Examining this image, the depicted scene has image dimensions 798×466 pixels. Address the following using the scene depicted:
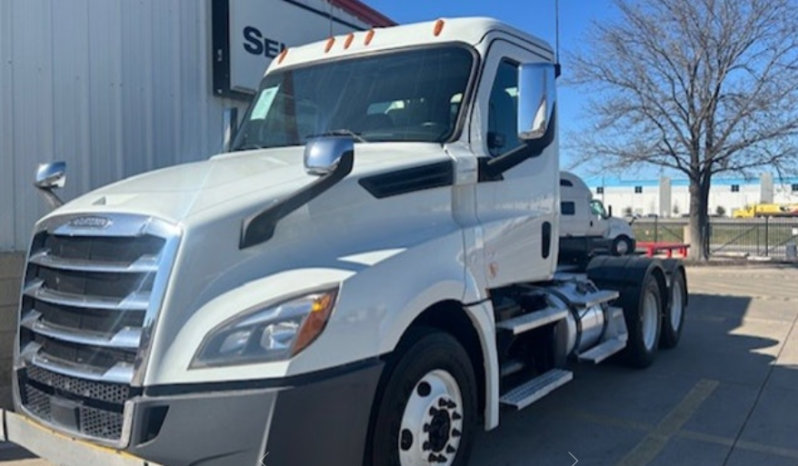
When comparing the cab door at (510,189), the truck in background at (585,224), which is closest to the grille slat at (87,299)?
the cab door at (510,189)

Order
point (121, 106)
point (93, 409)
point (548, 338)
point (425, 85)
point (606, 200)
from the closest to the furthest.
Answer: point (93, 409) < point (425, 85) < point (548, 338) < point (121, 106) < point (606, 200)

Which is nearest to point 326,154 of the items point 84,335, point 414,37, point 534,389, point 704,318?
point 84,335

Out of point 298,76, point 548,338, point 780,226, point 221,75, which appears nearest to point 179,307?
point 298,76

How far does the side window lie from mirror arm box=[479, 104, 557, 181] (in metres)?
0.07

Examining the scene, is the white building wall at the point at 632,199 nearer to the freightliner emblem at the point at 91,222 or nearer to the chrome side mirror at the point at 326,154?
the chrome side mirror at the point at 326,154

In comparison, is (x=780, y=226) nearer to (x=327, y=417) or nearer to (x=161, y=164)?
(x=161, y=164)

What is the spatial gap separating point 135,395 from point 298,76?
9.39 feet

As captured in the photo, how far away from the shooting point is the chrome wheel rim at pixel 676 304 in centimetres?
823

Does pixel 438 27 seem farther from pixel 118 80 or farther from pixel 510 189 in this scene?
pixel 118 80

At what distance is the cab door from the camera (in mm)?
4277

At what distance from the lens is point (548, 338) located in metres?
5.27

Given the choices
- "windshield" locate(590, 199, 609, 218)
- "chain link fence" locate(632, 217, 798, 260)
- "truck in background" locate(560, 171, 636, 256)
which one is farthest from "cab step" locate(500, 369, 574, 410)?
"chain link fence" locate(632, 217, 798, 260)

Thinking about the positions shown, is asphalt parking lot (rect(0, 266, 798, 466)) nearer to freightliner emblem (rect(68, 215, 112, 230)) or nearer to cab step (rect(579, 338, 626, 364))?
cab step (rect(579, 338, 626, 364))

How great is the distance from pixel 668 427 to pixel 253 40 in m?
5.95
